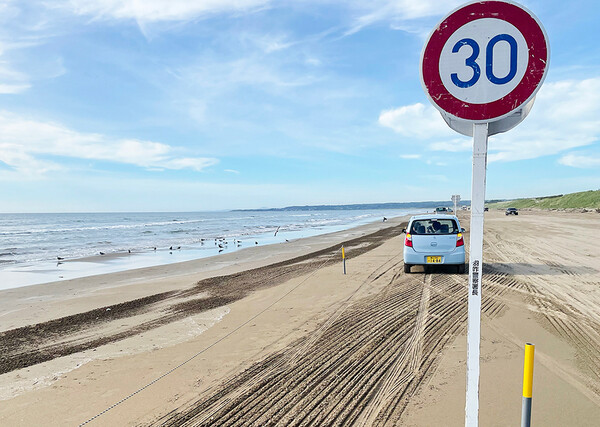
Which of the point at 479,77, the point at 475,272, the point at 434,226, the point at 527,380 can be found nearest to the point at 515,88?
the point at 479,77

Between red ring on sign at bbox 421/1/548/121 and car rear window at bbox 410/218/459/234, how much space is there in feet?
30.0

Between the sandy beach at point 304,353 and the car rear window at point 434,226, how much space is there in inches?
51.4

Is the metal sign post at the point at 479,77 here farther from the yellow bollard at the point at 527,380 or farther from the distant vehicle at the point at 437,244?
the distant vehicle at the point at 437,244

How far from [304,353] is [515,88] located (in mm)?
4281

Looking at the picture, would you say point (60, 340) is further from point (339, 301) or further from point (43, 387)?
point (339, 301)

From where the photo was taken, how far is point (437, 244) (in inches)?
418

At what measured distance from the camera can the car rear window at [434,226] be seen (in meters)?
10.7

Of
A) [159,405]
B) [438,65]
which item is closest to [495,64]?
[438,65]

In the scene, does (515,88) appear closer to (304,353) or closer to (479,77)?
(479,77)

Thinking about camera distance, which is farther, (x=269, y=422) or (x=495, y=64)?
(x=269, y=422)

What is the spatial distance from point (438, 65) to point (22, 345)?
7.67 m

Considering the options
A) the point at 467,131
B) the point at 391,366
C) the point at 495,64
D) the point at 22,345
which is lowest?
the point at 22,345

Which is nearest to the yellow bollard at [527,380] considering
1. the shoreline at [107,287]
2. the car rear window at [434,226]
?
the car rear window at [434,226]

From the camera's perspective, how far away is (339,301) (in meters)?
8.19
